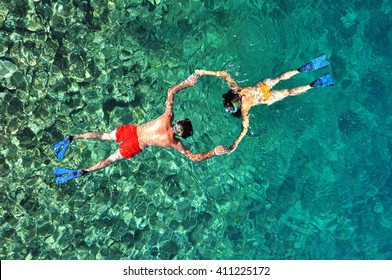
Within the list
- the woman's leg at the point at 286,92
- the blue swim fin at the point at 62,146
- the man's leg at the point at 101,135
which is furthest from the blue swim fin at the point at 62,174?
the woman's leg at the point at 286,92

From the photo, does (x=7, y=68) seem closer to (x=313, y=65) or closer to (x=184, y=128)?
(x=184, y=128)

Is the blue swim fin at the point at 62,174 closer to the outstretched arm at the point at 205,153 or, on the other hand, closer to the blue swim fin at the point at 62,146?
the blue swim fin at the point at 62,146

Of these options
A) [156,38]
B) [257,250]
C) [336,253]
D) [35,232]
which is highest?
[156,38]

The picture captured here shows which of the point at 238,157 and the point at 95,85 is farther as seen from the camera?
the point at 238,157

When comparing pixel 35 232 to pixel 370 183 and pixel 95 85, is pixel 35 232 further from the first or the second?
pixel 370 183

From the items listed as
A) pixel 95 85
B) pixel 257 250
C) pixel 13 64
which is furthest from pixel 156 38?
pixel 257 250
